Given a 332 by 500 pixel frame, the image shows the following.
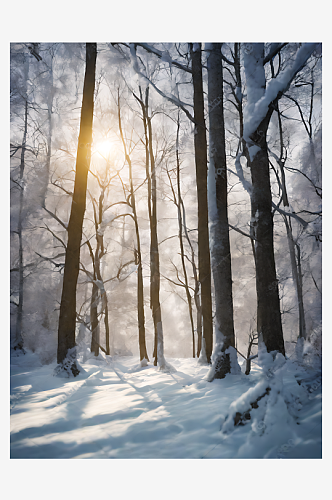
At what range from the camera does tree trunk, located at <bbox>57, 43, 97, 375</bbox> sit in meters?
4.14

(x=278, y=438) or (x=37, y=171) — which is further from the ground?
(x=37, y=171)

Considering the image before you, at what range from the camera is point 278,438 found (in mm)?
1882

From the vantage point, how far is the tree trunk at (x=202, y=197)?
4.64 metres

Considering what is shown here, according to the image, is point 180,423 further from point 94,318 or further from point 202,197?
point 94,318

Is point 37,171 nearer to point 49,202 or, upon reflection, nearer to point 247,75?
point 49,202

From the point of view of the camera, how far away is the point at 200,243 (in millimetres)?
5023

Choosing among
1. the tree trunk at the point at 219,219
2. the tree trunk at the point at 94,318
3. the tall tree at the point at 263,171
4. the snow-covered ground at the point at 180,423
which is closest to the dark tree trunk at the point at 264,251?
the tall tree at the point at 263,171

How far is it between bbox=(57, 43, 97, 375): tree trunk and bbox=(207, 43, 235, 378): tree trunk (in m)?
2.09

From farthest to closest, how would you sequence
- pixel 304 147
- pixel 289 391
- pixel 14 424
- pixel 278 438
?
pixel 304 147, pixel 14 424, pixel 289 391, pixel 278 438

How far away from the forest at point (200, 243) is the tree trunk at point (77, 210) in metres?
0.02

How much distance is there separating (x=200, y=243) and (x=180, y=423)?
3.38m
